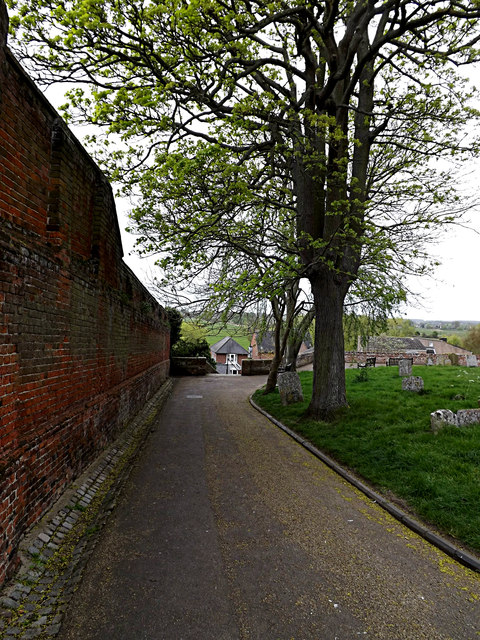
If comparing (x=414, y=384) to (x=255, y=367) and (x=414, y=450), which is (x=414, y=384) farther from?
(x=255, y=367)

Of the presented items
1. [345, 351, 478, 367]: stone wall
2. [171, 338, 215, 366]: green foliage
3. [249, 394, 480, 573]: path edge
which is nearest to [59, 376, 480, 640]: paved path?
[249, 394, 480, 573]: path edge

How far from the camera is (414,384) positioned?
35.7 ft

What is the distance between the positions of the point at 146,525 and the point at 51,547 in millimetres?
1051

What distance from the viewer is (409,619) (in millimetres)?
2922

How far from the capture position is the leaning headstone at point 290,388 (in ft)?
40.0

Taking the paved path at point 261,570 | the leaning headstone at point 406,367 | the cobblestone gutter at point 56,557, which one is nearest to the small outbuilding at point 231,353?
the leaning headstone at point 406,367

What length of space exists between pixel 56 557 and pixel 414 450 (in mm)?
5502

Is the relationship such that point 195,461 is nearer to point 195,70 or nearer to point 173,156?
point 173,156

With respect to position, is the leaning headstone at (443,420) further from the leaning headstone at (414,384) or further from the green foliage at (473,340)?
the green foliage at (473,340)

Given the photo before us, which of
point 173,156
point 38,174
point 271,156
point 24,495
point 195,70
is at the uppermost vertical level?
point 195,70

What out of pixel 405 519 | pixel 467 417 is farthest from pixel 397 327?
pixel 405 519

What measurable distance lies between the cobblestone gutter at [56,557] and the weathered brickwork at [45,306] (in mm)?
173

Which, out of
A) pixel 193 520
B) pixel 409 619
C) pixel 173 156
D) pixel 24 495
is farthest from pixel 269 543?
pixel 173 156

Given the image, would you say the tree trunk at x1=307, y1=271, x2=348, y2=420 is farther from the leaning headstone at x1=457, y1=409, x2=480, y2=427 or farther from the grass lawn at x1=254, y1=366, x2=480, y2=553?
the leaning headstone at x1=457, y1=409, x2=480, y2=427
